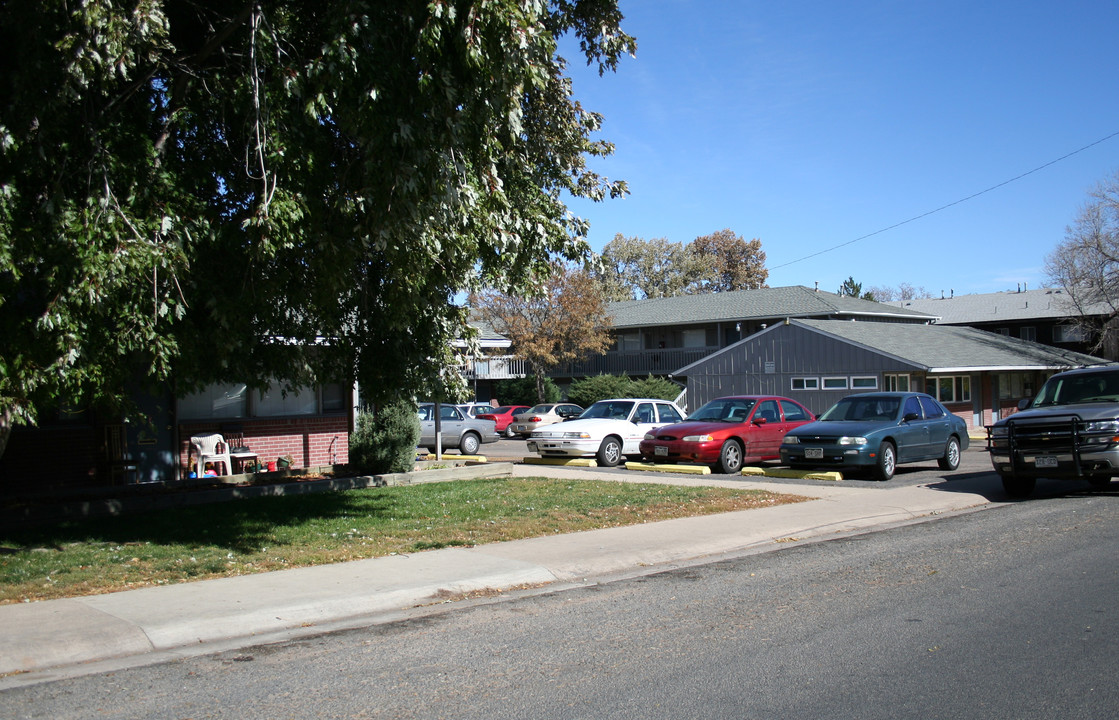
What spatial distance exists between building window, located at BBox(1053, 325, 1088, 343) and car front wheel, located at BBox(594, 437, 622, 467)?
1372 inches

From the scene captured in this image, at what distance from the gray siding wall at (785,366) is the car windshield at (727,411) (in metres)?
12.8

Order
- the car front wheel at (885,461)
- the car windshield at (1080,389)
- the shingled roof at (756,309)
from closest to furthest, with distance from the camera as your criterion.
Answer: the car windshield at (1080,389) → the car front wheel at (885,461) → the shingled roof at (756,309)

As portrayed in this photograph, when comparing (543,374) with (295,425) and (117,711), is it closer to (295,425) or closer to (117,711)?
(295,425)

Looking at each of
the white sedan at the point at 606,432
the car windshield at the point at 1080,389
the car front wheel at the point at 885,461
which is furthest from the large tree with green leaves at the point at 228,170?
the white sedan at the point at 606,432

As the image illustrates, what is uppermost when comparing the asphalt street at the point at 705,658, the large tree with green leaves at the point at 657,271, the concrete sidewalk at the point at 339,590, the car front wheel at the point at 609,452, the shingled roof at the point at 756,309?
the large tree with green leaves at the point at 657,271

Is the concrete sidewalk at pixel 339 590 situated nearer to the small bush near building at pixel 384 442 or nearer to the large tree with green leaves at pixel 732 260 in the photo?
the small bush near building at pixel 384 442

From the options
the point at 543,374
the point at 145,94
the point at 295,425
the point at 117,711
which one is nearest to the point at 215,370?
the point at 145,94

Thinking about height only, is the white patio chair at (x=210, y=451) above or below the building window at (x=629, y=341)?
below

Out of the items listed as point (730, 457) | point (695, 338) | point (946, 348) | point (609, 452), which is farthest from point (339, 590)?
point (695, 338)

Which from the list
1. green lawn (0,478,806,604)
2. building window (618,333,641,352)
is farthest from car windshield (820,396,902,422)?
building window (618,333,641,352)

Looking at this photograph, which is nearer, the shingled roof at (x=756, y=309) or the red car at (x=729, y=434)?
the red car at (x=729, y=434)

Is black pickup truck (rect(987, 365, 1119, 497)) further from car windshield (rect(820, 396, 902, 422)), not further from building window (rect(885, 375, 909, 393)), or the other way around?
building window (rect(885, 375, 909, 393))

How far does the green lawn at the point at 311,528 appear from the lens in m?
9.06

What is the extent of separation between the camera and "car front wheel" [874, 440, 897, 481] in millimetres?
16734
